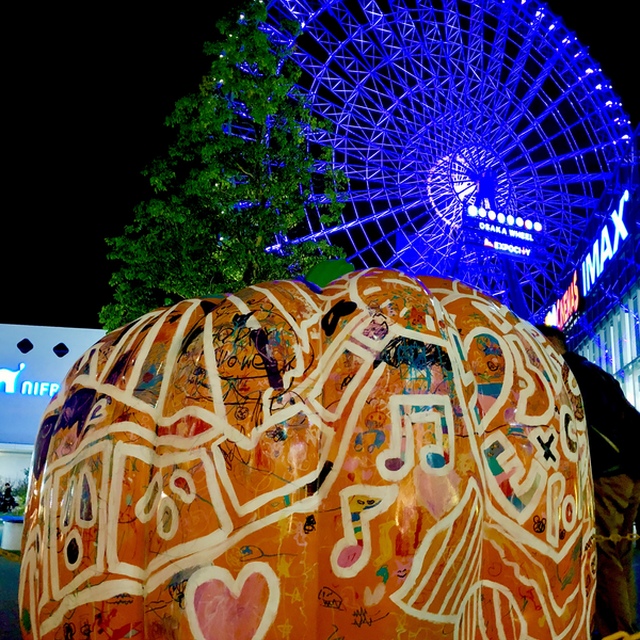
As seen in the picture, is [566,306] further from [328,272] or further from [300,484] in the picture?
[300,484]

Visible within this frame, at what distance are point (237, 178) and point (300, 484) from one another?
13501 millimetres

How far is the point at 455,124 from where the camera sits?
28188 mm

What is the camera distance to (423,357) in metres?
2.63

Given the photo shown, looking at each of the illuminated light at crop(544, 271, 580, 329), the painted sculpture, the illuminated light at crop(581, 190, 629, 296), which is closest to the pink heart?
the painted sculpture

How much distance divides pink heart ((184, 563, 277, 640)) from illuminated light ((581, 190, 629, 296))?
1982 centimetres

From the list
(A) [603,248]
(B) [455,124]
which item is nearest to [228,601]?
(A) [603,248]

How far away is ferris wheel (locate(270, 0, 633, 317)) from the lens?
89.2 feet

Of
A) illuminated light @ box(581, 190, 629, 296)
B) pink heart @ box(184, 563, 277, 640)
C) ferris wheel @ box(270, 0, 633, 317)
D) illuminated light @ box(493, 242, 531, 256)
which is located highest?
ferris wheel @ box(270, 0, 633, 317)

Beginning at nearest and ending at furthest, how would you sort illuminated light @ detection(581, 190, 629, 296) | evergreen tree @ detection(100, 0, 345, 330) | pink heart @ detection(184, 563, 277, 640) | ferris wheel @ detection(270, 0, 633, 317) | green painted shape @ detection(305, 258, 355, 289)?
pink heart @ detection(184, 563, 277, 640)
green painted shape @ detection(305, 258, 355, 289)
evergreen tree @ detection(100, 0, 345, 330)
illuminated light @ detection(581, 190, 629, 296)
ferris wheel @ detection(270, 0, 633, 317)

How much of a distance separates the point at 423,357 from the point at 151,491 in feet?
3.35

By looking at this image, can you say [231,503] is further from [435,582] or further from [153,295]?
[153,295]

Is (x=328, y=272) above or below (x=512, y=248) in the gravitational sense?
below

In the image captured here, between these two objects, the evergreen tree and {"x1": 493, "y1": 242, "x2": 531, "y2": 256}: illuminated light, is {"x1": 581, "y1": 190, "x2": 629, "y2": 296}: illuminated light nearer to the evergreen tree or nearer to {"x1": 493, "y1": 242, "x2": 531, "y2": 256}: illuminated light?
{"x1": 493, "y1": 242, "x2": 531, "y2": 256}: illuminated light

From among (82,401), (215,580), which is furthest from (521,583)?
(82,401)
